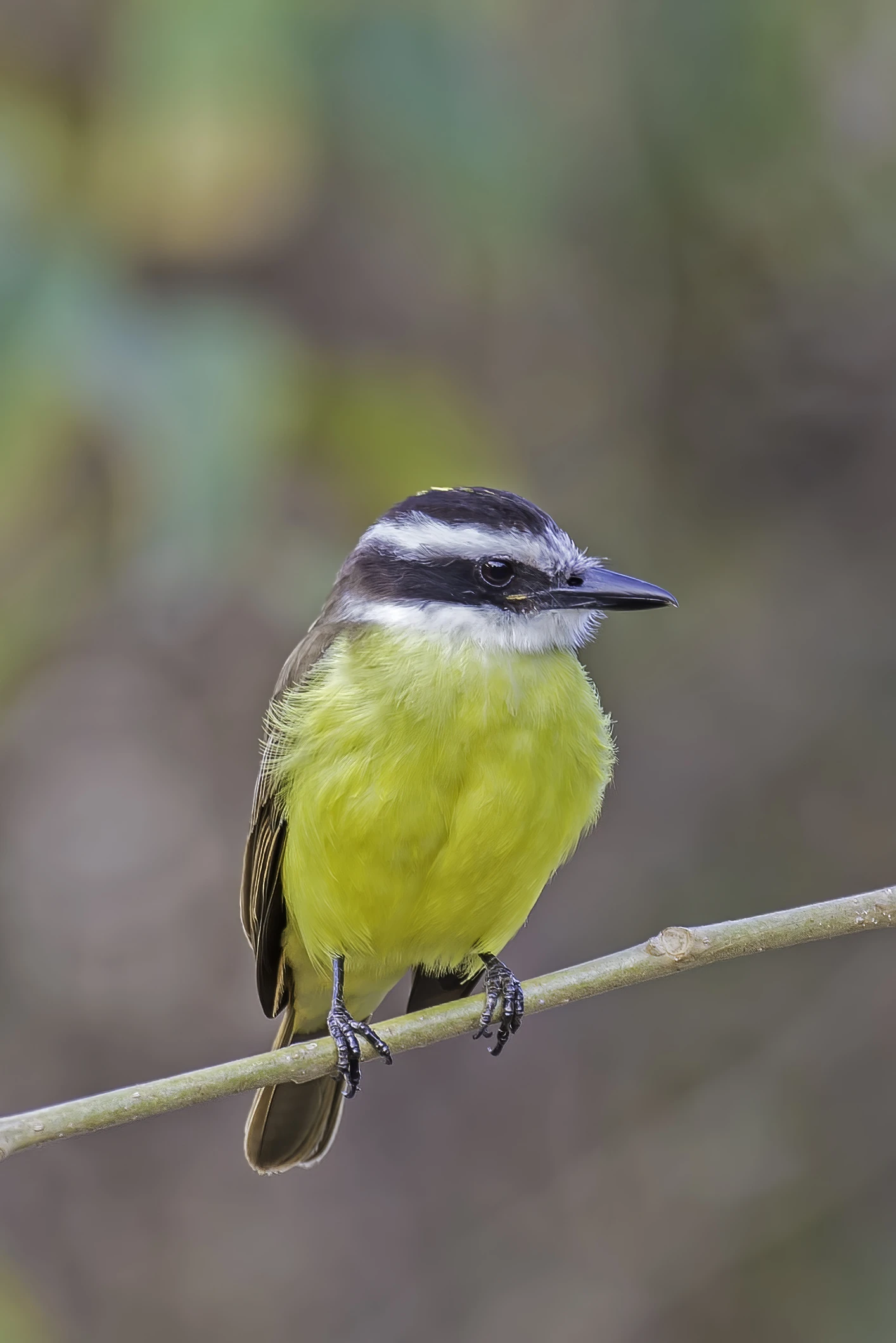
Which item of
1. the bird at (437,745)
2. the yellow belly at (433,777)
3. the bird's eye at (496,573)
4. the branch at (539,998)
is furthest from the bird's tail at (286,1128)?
the bird's eye at (496,573)

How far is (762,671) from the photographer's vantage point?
6.18m

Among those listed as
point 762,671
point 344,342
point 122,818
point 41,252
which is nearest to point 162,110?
point 41,252

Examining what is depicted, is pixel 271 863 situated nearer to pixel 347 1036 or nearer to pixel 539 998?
pixel 347 1036

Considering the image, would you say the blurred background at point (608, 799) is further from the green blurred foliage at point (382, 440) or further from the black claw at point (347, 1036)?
the black claw at point (347, 1036)

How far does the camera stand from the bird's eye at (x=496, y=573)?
3.50 metres

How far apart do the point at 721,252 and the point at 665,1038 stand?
310 centimetres

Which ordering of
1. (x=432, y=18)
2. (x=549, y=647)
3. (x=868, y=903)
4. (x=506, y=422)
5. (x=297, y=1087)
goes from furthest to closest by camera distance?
1. (x=506, y=422)
2. (x=297, y=1087)
3. (x=432, y=18)
4. (x=549, y=647)
5. (x=868, y=903)

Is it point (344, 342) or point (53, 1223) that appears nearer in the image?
point (344, 342)

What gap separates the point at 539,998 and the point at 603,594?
0.97 meters

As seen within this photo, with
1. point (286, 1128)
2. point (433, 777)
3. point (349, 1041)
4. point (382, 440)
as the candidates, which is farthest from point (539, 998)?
point (382, 440)

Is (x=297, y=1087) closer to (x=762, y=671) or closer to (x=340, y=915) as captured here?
(x=340, y=915)

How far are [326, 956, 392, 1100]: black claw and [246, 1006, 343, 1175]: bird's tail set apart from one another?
26 cm

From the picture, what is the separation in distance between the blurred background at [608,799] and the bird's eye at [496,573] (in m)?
1.06

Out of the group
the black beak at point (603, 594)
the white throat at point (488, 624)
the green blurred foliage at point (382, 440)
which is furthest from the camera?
the green blurred foliage at point (382, 440)
